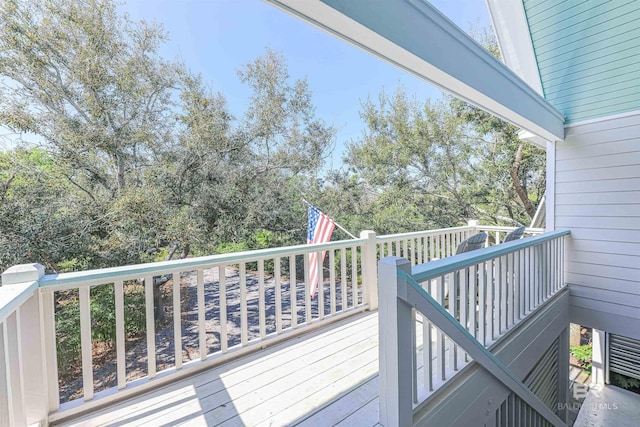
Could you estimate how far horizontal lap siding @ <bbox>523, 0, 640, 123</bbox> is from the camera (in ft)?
8.24

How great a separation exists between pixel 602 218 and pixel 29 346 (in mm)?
5603

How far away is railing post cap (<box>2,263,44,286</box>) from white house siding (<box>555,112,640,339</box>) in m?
5.51

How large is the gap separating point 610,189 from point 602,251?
0.80m

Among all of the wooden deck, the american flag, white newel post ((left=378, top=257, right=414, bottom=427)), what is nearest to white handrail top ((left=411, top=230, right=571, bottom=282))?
white newel post ((left=378, top=257, right=414, bottom=427))

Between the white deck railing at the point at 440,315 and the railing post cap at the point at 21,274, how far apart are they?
189cm

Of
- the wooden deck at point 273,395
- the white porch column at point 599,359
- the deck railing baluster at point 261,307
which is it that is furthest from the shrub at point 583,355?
the deck railing baluster at point 261,307

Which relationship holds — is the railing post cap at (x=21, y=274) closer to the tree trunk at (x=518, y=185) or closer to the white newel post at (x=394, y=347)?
the white newel post at (x=394, y=347)

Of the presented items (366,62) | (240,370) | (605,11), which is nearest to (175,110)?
(366,62)

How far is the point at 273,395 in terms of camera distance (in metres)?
1.81

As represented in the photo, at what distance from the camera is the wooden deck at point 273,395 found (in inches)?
63.0

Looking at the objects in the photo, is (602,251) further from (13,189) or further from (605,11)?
(13,189)

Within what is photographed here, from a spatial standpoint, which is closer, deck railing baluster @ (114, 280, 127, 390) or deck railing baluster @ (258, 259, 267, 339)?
deck railing baluster @ (114, 280, 127, 390)

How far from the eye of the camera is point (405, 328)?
53.2 inches
